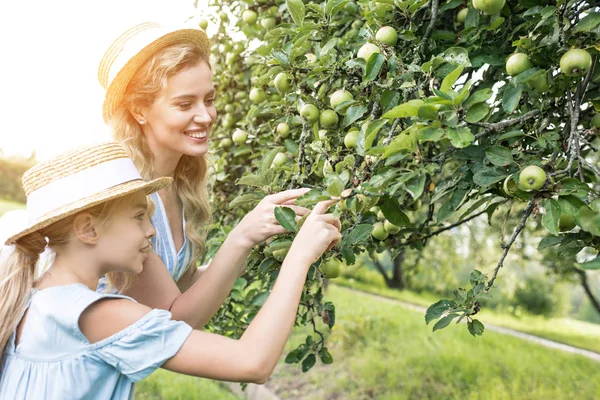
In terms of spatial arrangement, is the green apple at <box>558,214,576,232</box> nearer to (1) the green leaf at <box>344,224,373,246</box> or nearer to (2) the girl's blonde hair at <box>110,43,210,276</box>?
(1) the green leaf at <box>344,224,373,246</box>

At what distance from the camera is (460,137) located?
1.03 metres

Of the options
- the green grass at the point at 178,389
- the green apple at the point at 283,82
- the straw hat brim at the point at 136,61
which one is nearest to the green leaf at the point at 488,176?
the green apple at the point at 283,82

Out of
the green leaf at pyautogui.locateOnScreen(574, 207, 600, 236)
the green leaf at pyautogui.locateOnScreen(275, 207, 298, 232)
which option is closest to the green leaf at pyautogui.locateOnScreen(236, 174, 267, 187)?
the green leaf at pyautogui.locateOnScreen(275, 207, 298, 232)

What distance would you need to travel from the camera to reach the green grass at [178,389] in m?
3.80

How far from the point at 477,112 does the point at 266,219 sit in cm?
59

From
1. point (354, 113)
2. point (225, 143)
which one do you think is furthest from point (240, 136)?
point (354, 113)

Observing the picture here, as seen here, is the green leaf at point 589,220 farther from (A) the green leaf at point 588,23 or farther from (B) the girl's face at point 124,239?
(B) the girl's face at point 124,239

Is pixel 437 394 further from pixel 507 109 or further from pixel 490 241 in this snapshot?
pixel 490 241

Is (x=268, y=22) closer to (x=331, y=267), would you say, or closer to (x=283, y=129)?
(x=283, y=129)

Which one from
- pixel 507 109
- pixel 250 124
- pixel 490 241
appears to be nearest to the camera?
pixel 507 109

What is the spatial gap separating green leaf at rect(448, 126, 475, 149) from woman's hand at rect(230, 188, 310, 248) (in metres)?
0.44

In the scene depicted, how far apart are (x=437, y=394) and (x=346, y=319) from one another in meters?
1.70

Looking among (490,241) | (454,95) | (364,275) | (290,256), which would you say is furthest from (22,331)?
(364,275)

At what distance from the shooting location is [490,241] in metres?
7.64
